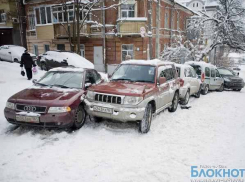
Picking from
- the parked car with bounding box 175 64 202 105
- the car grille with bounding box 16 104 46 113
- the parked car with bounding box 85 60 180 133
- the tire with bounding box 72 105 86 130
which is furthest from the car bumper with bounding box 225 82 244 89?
the car grille with bounding box 16 104 46 113

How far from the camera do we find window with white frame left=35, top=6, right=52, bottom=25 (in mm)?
22119

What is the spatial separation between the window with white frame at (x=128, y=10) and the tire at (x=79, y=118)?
15.2 m

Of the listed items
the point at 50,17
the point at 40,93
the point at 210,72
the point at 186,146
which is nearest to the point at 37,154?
the point at 40,93

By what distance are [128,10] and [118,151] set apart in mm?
16635

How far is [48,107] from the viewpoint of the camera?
15.7ft

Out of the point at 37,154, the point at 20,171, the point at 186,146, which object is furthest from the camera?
the point at 186,146

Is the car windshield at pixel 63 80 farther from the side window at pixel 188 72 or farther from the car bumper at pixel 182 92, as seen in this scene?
the side window at pixel 188 72

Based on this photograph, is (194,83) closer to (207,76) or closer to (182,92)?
(182,92)

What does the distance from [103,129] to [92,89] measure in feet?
3.74

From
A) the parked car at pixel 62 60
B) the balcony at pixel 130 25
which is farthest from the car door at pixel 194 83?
the balcony at pixel 130 25

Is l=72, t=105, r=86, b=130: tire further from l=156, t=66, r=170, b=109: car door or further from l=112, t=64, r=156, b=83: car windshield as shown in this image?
l=156, t=66, r=170, b=109: car door

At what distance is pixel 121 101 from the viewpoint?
508 centimetres

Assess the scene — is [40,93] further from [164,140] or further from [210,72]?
[210,72]

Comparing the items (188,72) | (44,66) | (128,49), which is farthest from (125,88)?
(128,49)
